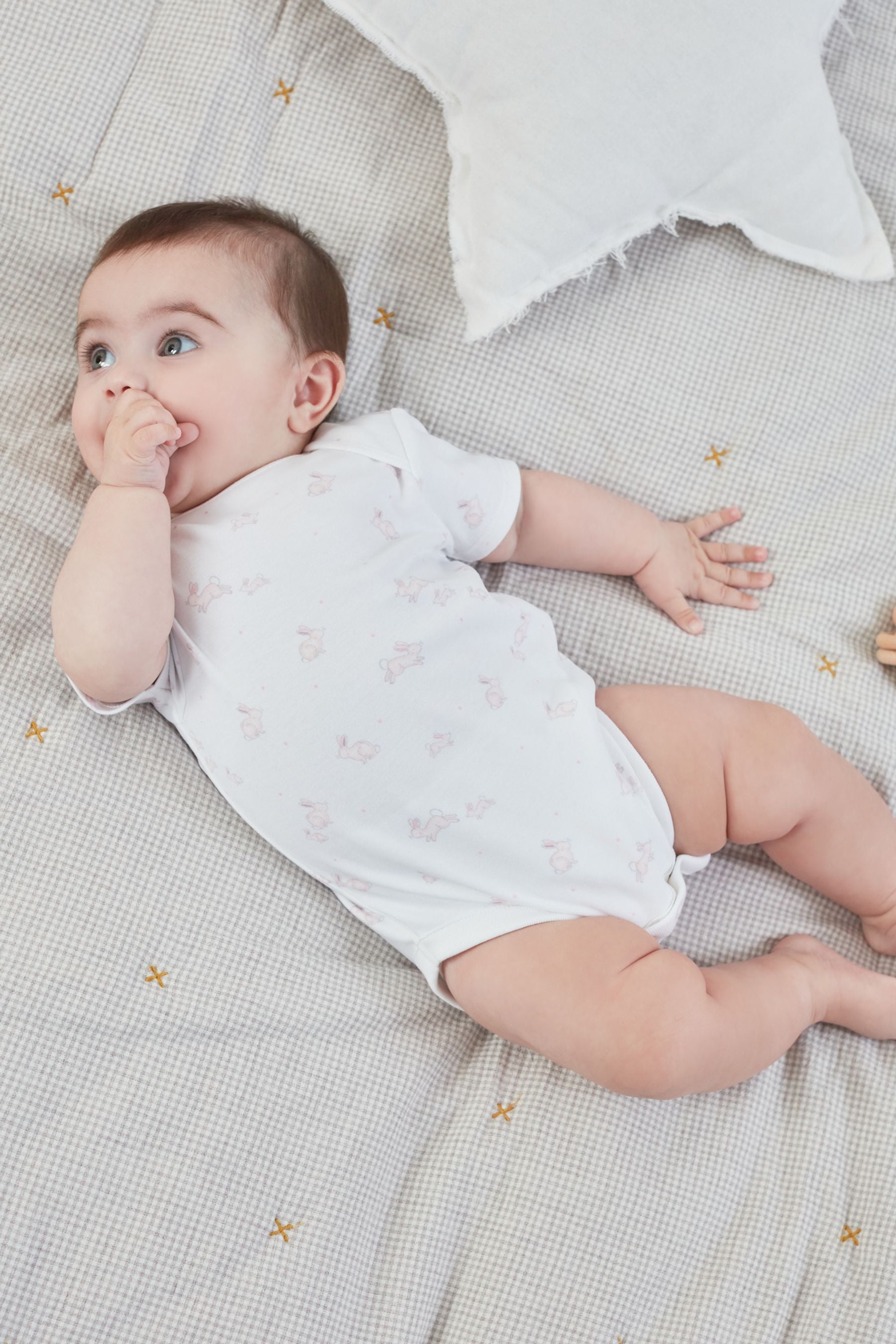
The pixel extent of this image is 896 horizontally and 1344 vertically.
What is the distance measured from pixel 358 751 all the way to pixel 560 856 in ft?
0.83

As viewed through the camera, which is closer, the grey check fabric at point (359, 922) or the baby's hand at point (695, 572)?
the grey check fabric at point (359, 922)

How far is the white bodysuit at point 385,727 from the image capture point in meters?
1.23

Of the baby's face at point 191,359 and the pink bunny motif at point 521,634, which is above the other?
the baby's face at point 191,359

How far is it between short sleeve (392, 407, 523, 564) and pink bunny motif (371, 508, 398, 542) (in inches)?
2.7

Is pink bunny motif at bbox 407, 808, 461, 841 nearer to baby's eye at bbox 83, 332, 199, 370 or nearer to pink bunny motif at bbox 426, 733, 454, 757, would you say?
pink bunny motif at bbox 426, 733, 454, 757

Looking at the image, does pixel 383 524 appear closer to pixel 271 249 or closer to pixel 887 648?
pixel 271 249

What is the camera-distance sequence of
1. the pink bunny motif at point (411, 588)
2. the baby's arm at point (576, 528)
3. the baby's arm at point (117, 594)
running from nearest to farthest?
the baby's arm at point (117, 594), the pink bunny motif at point (411, 588), the baby's arm at point (576, 528)

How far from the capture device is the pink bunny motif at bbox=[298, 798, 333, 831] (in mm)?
1248

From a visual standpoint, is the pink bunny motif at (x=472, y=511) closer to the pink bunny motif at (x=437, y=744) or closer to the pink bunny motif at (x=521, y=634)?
the pink bunny motif at (x=521, y=634)

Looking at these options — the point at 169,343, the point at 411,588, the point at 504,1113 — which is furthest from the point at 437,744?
the point at 169,343

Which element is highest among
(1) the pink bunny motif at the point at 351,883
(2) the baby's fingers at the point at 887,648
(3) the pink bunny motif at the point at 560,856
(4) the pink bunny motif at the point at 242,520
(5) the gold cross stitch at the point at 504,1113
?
(2) the baby's fingers at the point at 887,648

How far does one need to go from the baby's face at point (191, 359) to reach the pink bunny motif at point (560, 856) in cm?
55

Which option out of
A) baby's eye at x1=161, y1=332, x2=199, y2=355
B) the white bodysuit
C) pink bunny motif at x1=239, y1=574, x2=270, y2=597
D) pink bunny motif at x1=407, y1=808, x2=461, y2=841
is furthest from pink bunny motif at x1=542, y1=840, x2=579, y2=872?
baby's eye at x1=161, y1=332, x2=199, y2=355

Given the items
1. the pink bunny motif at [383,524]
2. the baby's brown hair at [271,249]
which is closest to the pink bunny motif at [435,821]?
the pink bunny motif at [383,524]
